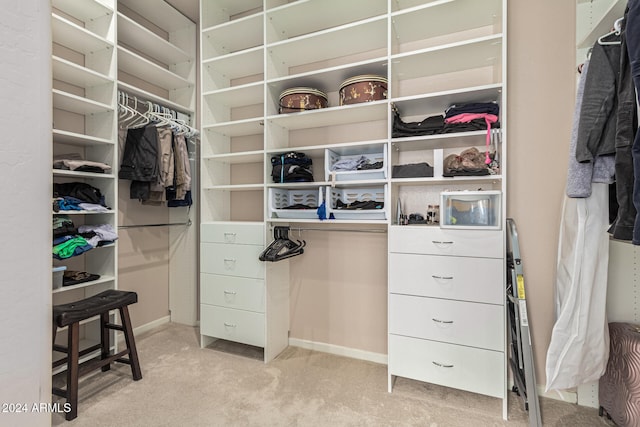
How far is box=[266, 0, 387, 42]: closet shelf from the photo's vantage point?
2168 mm

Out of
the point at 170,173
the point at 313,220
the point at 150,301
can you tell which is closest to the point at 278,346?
the point at 313,220

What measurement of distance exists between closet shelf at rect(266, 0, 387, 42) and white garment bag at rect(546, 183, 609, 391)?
183cm

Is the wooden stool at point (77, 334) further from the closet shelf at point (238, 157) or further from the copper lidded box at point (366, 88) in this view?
the copper lidded box at point (366, 88)

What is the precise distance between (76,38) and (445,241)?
9.42 ft

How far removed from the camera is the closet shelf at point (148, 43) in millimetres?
2443

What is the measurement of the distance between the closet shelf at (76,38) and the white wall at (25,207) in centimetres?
236

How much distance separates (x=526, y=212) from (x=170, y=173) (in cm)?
264

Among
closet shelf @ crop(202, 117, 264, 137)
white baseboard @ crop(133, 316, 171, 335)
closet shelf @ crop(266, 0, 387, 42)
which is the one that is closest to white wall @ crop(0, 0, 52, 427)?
closet shelf @ crop(202, 117, 264, 137)

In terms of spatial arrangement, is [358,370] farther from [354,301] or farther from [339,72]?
[339,72]

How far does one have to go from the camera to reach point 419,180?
1.90m

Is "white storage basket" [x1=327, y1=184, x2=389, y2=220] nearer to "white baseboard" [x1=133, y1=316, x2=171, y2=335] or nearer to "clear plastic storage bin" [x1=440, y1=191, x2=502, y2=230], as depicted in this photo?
"clear plastic storage bin" [x1=440, y1=191, x2=502, y2=230]

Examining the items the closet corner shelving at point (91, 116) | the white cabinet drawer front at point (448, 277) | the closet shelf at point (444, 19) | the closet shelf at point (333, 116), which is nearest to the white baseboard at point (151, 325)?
the closet corner shelving at point (91, 116)

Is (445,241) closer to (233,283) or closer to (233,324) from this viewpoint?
(233,283)

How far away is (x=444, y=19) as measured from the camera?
1954 millimetres
